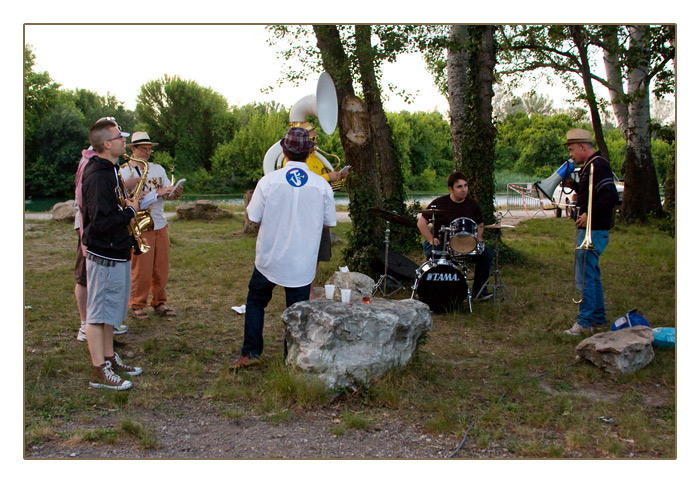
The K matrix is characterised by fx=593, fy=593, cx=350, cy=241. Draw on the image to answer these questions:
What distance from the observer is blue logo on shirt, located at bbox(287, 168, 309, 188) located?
4305mm

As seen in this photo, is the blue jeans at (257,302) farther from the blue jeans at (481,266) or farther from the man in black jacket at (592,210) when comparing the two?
the man in black jacket at (592,210)

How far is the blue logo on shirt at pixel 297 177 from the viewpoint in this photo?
4305mm

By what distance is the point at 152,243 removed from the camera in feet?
19.8

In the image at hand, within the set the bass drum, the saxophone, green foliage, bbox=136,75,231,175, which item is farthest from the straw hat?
green foliage, bbox=136,75,231,175

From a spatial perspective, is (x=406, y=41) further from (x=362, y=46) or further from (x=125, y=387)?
(x=125, y=387)

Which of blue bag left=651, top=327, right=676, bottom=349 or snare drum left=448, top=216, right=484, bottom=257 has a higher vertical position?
snare drum left=448, top=216, right=484, bottom=257

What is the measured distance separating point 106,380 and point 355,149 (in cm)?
515

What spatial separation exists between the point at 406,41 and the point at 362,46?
2.13 feet

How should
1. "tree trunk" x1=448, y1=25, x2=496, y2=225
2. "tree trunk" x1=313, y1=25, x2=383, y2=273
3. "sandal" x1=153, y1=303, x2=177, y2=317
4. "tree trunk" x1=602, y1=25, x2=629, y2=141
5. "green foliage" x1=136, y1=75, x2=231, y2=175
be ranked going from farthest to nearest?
"green foliage" x1=136, y1=75, x2=231, y2=175, "tree trunk" x1=602, y1=25, x2=629, y2=141, "tree trunk" x1=448, y1=25, x2=496, y2=225, "tree trunk" x1=313, y1=25, x2=383, y2=273, "sandal" x1=153, y1=303, x2=177, y2=317

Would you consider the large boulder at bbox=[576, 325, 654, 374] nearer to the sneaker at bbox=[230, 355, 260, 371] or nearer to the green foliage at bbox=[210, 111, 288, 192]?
the sneaker at bbox=[230, 355, 260, 371]

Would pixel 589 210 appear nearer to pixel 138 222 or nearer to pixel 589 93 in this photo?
pixel 138 222

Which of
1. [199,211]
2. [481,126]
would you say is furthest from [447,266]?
[199,211]

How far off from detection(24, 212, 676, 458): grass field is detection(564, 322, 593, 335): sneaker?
16 centimetres

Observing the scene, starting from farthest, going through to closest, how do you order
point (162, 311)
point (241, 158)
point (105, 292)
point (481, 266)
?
point (241, 158), point (481, 266), point (162, 311), point (105, 292)
